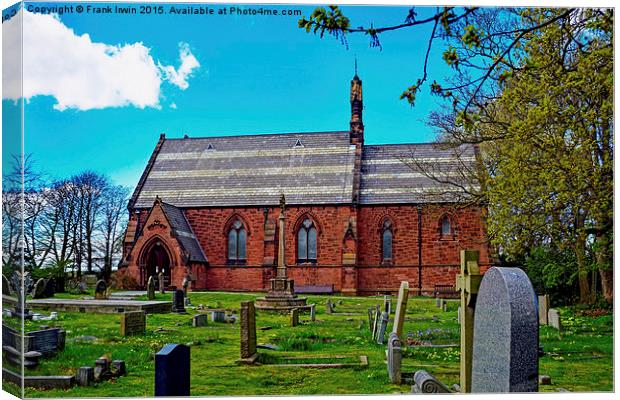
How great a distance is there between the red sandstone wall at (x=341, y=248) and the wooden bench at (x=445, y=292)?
0.18m

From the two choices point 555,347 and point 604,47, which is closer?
point 604,47

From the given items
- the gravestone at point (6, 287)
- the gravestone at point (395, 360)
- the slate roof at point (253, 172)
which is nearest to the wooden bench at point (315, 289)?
the slate roof at point (253, 172)

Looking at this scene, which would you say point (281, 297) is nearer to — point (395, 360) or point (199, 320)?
point (199, 320)

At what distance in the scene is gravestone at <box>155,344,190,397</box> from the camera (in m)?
7.21

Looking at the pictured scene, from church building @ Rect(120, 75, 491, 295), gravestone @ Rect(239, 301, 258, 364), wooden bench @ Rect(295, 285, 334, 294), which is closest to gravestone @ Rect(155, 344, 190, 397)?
gravestone @ Rect(239, 301, 258, 364)

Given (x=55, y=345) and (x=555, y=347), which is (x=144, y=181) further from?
(x=555, y=347)

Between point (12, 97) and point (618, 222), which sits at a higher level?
point (12, 97)

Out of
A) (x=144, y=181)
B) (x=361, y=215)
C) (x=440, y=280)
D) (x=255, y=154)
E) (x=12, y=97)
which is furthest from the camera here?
(x=361, y=215)

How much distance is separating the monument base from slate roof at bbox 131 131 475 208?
205cm

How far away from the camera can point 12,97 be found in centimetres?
1027

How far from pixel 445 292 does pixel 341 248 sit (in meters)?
3.02

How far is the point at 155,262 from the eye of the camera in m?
17.5

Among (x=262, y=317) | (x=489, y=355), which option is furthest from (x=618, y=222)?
(x=262, y=317)

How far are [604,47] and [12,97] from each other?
9047mm
